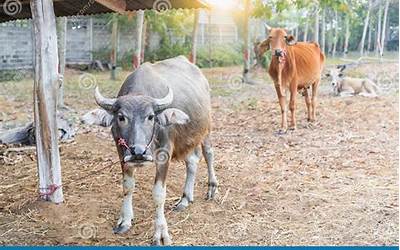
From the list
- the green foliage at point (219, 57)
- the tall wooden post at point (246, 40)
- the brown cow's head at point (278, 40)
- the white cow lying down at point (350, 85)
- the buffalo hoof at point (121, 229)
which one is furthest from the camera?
the green foliage at point (219, 57)

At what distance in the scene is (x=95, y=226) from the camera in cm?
301

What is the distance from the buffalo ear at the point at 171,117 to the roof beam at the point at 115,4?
1036mm

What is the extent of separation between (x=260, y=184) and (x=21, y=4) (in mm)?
2065

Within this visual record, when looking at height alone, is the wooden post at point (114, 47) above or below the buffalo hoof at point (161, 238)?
above

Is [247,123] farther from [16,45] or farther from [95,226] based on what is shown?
[16,45]

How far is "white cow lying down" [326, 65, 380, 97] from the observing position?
24.1 feet

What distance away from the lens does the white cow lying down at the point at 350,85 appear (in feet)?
24.1

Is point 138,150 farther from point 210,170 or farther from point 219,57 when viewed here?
point 219,57

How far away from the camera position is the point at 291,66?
5.40m

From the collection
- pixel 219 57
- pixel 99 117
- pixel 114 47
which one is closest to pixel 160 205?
pixel 99 117

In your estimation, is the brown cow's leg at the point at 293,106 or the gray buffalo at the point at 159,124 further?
the brown cow's leg at the point at 293,106

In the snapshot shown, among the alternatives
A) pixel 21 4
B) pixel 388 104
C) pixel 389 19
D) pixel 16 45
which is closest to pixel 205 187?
pixel 21 4

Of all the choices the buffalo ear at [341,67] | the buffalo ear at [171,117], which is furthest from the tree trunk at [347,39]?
the buffalo ear at [171,117]

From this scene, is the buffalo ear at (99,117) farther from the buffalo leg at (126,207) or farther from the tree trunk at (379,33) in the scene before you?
the tree trunk at (379,33)
